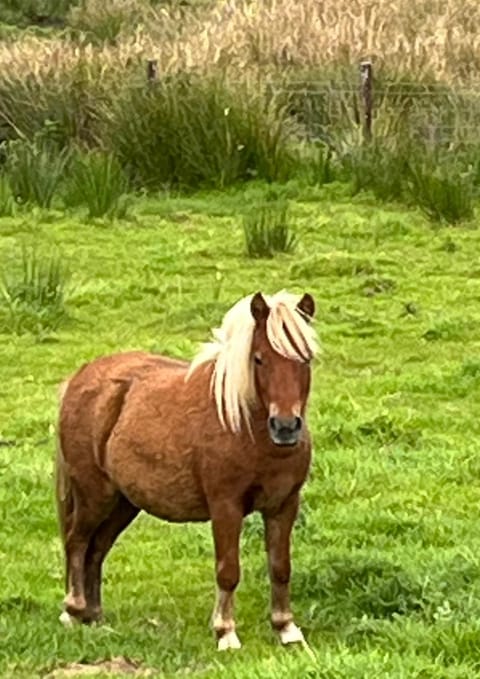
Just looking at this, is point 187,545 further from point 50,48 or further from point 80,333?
point 50,48

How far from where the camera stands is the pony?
5.57m

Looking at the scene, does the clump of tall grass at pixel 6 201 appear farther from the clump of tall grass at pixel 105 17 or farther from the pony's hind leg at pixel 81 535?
the clump of tall grass at pixel 105 17

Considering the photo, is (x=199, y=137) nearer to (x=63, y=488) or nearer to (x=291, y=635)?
(x=63, y=488)

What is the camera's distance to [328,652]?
5098 millimetres

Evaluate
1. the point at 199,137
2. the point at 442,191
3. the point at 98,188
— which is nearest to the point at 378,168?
the point at 442,191

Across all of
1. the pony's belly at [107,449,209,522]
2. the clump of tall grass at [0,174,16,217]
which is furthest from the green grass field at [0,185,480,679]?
the pony's belly at [107,449,209,522]

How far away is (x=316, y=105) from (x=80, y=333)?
8543 millimetres

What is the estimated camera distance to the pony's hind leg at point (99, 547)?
6.33 m

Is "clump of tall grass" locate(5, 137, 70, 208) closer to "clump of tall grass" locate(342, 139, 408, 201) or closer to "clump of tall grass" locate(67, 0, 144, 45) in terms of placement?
"clump of tall grass" locate(342, 139, 408, 201)

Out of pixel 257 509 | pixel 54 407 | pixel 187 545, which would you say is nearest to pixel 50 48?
pixel 54 407

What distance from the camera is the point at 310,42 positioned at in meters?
21.5

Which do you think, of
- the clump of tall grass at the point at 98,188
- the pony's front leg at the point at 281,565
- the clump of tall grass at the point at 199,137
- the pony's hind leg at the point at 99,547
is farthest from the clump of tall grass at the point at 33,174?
the pony's front leg at the point at 281,565

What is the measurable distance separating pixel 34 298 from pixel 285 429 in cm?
709

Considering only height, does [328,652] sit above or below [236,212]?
above
